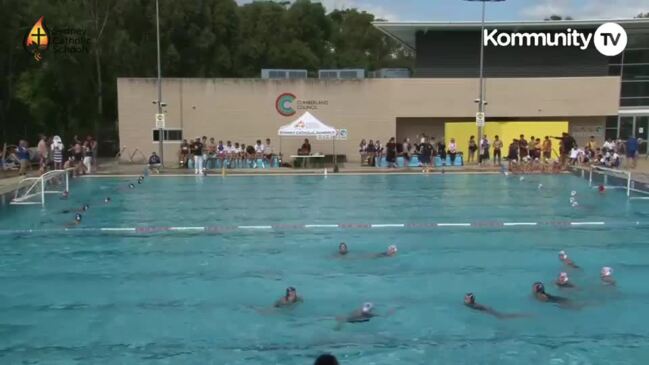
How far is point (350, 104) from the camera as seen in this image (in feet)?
106

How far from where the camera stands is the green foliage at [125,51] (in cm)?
3566

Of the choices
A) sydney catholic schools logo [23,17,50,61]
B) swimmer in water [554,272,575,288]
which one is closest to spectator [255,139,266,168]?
sydney catholic schools logo [23,17,50,61]

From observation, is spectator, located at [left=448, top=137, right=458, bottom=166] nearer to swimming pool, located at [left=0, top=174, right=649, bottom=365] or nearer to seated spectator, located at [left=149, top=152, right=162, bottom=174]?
swimming pool, located at [left=0, top=174, right=649, bottom=365]

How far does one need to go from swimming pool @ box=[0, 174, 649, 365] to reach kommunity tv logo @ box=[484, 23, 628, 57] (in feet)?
58.8

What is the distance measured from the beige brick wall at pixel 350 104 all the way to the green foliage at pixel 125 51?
7473mm

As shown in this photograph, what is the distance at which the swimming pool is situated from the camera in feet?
25.0

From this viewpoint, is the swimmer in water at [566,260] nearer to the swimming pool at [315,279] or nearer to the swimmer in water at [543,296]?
the swimming pool at [315,279]

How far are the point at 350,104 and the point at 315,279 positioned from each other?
22.5m

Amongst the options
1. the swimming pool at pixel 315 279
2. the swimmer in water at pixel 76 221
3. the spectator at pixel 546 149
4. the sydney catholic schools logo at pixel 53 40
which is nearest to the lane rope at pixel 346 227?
the swimming pool at pixel 315 279

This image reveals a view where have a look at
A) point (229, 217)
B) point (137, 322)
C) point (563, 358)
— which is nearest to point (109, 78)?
point (229, 217)

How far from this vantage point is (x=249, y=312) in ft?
29.1

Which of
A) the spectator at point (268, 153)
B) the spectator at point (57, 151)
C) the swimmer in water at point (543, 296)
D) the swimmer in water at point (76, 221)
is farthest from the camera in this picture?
the spectator at point (268, 153)

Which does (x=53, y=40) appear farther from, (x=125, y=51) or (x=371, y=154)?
(x=371, y=154)

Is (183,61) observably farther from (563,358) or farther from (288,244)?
(563,358)
